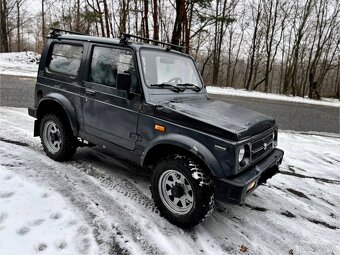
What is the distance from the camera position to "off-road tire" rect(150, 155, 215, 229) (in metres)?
3.00

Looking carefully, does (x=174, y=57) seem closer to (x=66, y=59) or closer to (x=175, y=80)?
(x=175, y=80)

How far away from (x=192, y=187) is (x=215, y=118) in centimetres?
81

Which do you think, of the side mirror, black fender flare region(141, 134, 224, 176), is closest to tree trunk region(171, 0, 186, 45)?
the side mirror

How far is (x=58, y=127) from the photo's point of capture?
448 cm

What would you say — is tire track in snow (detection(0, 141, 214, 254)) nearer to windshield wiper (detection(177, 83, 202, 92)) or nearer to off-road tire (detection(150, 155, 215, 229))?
off-road tire (detection(150, 155, 215, 229))

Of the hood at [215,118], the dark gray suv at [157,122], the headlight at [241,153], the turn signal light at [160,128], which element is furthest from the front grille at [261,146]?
the turn signal light at [160,128]

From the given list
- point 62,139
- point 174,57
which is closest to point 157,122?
point 174,57

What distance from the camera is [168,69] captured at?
13.1 feet

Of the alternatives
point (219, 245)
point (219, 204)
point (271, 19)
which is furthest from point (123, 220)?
point (271, 19)

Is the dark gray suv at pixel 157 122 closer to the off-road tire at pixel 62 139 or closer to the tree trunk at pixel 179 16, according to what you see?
the off-road tire at pixel 62 139

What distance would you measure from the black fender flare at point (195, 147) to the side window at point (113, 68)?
0.76 metres

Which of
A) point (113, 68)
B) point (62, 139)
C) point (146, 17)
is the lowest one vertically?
point (62, 139)

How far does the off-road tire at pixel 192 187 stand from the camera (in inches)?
118

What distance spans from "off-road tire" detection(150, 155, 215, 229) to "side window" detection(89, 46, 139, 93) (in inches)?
40.7
